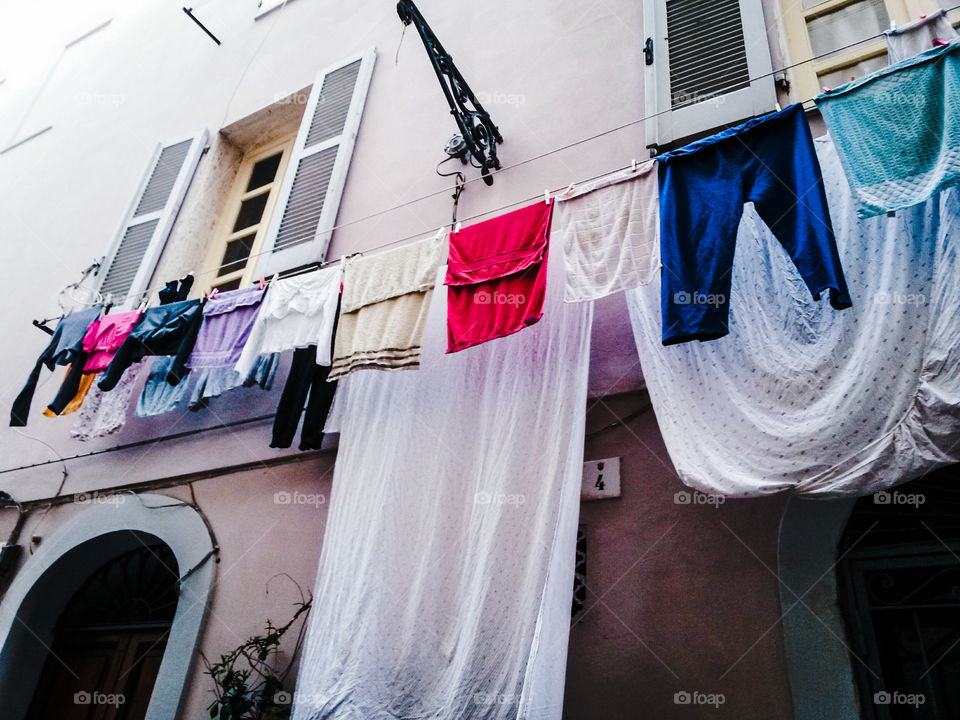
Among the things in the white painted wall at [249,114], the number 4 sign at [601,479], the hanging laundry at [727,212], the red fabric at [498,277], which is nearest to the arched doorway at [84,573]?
the white painted wall at [249,114]

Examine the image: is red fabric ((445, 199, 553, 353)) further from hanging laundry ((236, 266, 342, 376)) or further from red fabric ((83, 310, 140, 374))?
red fabric ((83, 310, 140, 374))

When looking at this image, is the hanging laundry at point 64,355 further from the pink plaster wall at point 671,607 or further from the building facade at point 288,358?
the pink plaster wall at point 671,607

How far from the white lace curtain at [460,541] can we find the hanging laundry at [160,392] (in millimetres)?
1839

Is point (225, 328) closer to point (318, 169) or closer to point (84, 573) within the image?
point (318, 169)

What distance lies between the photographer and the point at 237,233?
662 centimetres

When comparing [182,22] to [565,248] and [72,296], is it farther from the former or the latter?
[565,248]

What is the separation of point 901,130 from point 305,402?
3480 mm

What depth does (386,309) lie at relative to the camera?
398 cm

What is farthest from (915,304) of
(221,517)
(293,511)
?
(221,517)

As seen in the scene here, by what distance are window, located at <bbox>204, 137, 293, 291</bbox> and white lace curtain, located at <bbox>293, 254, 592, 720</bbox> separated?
283 cm

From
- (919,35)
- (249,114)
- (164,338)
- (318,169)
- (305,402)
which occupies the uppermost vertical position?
(249,114)

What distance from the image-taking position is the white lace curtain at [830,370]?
254 cm

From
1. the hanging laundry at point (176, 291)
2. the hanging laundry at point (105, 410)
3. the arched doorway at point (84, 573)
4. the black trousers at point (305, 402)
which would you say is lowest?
the arched doorway at point (84, 573)

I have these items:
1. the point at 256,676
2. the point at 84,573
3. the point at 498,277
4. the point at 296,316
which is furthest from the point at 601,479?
the point at 84,573
